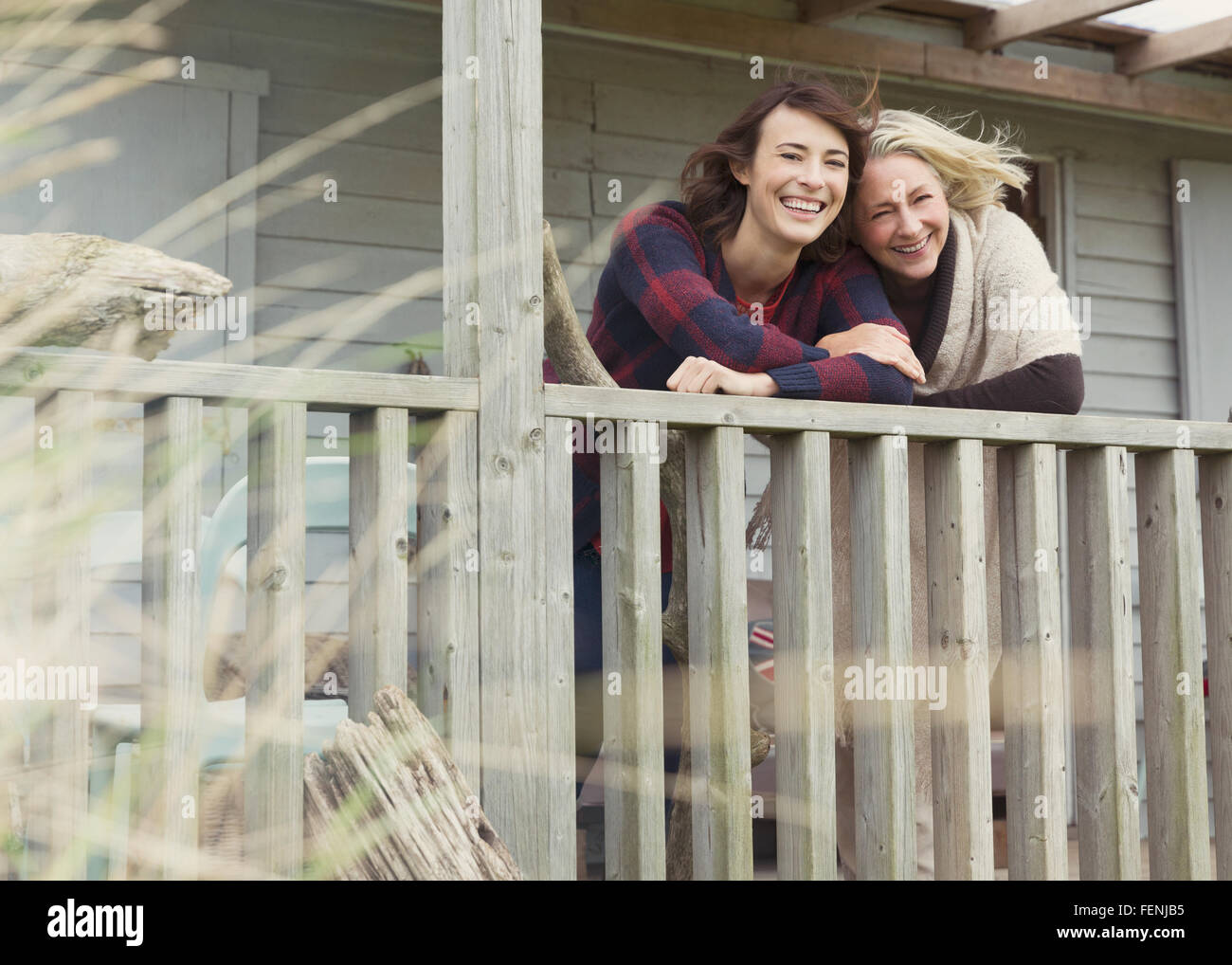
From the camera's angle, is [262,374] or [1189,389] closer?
[262,374]

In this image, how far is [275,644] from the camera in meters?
1.89

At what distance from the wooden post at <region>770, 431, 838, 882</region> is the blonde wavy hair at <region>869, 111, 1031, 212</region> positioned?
2.45 feet

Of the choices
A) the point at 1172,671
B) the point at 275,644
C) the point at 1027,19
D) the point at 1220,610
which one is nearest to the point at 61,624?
the point at 275,644

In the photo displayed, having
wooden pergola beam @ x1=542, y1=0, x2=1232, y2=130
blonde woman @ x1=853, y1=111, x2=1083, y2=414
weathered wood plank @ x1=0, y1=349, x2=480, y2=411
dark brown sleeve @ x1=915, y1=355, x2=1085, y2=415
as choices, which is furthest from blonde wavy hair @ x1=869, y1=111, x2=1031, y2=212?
wooden pergola beam @ x1=542, y1=0, x2=1232, y2=130

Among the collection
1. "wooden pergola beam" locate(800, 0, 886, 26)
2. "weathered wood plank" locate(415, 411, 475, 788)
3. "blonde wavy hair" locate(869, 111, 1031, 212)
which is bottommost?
"weathered wood plank" locate(415, 411, 475, 788)

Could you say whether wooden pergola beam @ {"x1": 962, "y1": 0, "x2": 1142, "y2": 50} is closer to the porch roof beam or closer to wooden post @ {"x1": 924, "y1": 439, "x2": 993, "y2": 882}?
the porch roof beam

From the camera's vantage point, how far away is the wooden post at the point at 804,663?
2.26m

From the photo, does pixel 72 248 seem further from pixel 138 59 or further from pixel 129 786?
pixel 138 59

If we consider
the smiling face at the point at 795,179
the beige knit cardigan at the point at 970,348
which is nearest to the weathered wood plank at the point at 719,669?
the beige knit cardigan at the point at 970,348

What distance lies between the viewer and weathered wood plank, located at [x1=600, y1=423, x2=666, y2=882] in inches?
84.5

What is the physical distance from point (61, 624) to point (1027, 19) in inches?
166

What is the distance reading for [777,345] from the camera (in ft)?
7.70
